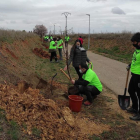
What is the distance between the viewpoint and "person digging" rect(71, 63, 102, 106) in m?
4.41

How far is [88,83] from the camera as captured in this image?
14.5ft

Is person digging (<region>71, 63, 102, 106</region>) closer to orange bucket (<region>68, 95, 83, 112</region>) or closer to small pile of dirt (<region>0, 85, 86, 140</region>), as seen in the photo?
orange bucket (<region>68, 95, 83, 112</region>)

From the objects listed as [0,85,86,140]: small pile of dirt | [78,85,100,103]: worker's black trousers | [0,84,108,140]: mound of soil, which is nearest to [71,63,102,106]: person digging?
[78,85,100,103]: worker's black trousers

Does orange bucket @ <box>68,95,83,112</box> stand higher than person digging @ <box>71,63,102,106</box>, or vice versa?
person digging @ <box>71,63,102,106</box>

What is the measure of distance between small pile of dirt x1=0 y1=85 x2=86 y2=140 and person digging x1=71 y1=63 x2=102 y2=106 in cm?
114

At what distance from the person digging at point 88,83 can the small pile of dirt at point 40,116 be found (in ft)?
3.74

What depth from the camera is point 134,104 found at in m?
4.23

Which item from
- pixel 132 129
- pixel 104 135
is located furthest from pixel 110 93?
pixel 104 135

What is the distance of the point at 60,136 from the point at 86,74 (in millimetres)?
1956

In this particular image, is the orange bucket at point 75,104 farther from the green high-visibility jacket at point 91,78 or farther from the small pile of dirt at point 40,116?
the green high-visibility jacket at point 91,78

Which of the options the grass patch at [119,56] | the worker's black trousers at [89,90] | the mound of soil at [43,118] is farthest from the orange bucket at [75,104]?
the grass patch at [119,56]

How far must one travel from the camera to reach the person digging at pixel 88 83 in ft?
14.5

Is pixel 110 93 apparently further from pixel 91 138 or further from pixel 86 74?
pixel 91 138

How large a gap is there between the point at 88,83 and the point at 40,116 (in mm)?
1755
